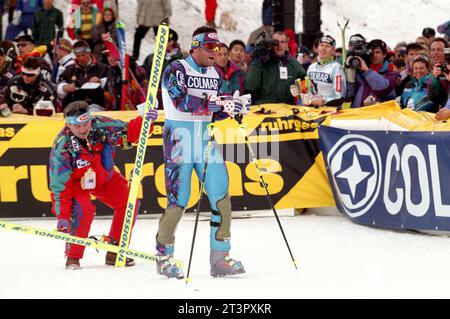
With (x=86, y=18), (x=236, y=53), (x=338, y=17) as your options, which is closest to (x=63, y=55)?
(x=86, y=18)

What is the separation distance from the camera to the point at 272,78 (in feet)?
43.1

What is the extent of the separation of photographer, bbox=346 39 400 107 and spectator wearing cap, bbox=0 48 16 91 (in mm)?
4677

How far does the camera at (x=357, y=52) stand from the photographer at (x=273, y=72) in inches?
32.7

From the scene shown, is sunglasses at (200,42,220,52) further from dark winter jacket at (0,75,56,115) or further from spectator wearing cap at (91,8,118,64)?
spectator wearing cap at (91,8,118,64)

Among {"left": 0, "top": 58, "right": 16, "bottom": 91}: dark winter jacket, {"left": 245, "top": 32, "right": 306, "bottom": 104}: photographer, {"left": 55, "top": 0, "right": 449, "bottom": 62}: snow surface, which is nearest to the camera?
{"left": 245, "top": 32, "right": 306, "bottom": 104}: photographer

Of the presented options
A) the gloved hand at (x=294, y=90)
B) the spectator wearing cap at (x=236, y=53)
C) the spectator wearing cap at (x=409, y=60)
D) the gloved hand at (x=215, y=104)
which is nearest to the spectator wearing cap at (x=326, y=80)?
the gloved hand at (x=294, y=90)

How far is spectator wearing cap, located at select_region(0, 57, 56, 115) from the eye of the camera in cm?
1323

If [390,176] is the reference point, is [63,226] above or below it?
below

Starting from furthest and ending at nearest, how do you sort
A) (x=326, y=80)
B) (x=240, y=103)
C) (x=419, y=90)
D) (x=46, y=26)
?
1. (x=46, y=26)
2. (x=326, y=80)
3. (x=419, y=90)
4. (x=240, y=103)

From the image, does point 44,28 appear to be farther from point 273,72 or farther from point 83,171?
point 83,171

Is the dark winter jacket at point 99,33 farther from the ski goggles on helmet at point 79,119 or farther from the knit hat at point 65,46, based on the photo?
the ski goggles on helmet at point 79,119

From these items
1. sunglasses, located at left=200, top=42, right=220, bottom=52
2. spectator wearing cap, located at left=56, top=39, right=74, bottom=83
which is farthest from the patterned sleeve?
spectator wearing cap, located at left=56, top=39, right=74, bottom=83

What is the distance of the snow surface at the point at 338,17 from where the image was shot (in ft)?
72.3

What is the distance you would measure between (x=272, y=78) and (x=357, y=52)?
1.16 metres
